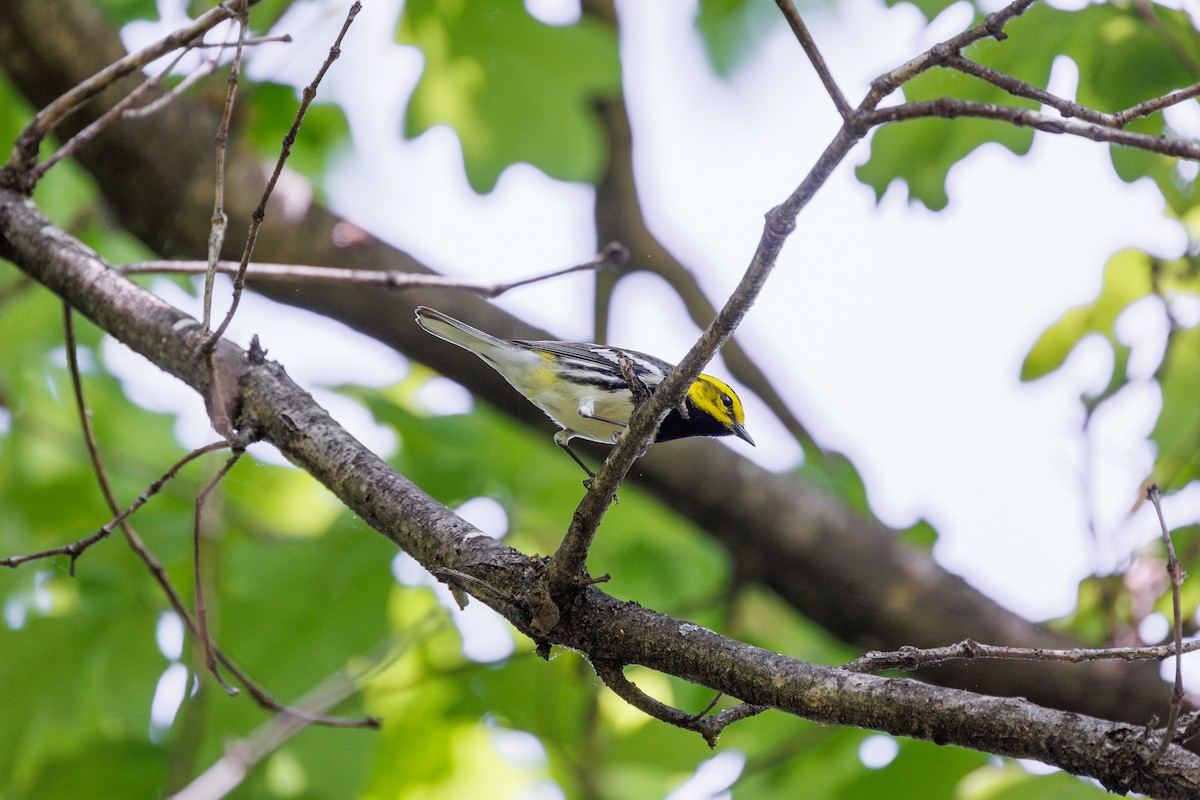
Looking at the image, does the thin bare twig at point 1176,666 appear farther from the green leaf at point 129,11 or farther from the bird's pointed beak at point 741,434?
the green leaf at point 129,11

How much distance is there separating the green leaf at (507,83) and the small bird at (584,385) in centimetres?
79

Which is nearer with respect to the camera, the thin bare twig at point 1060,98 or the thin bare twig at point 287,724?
the thin bare twig at point 1060,98

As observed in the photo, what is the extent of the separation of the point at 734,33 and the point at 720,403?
6.74 ft

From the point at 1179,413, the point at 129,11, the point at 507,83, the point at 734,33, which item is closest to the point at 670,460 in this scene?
the point at 507,83

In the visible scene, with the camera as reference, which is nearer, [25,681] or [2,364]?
[25,681]

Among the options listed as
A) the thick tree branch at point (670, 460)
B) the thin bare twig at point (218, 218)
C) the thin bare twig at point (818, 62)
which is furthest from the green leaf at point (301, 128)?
the thin bare twig at point (818, 62)

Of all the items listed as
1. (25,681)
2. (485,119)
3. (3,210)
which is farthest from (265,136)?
(25,681)

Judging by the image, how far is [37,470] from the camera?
4320mm

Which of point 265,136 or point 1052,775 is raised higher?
A: point 265,136

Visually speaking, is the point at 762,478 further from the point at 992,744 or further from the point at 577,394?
the point at 992,744

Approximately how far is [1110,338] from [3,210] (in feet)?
11.8

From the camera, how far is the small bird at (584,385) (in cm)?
331

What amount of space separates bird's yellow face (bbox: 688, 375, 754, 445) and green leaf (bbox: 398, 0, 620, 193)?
99 cm

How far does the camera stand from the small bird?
10.9 feet
